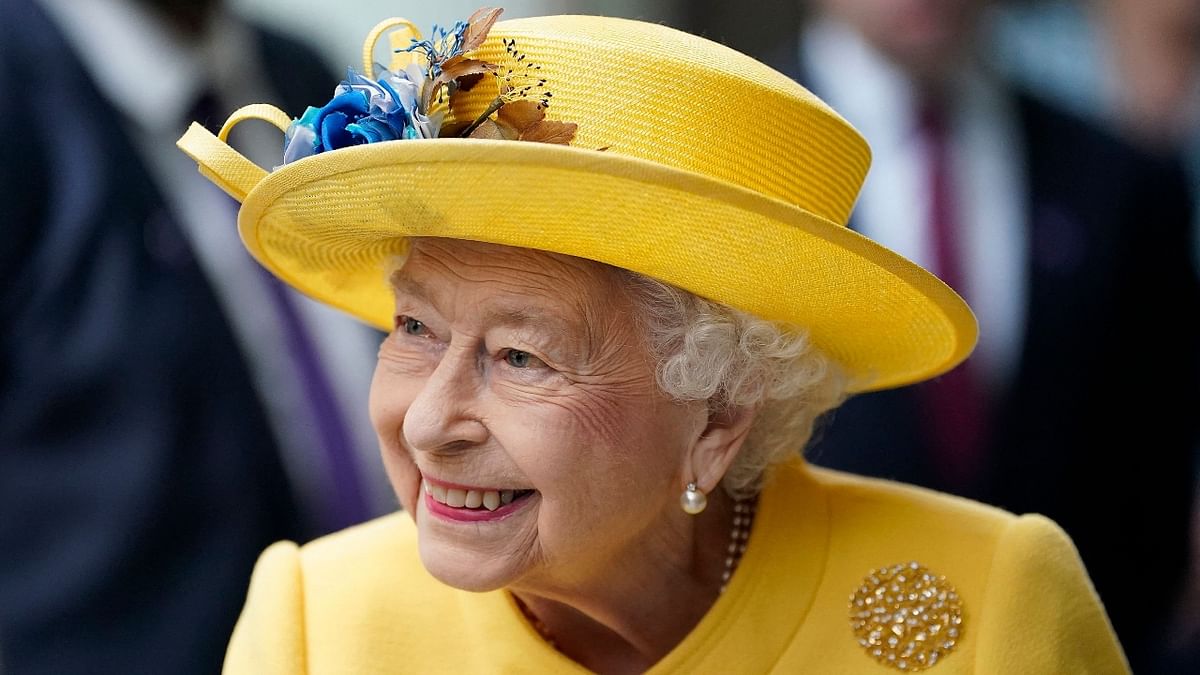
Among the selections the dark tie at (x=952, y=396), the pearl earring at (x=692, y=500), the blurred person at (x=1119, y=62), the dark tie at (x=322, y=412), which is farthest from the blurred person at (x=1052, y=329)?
the pearl earring at (x=692, y=500)

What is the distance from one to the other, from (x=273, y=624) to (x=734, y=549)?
2.66 ft

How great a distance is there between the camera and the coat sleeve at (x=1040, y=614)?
2.34 metres

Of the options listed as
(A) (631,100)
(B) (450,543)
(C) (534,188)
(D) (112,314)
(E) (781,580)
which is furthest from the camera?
(D) (112,314)

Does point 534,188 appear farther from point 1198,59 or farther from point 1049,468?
point 1198,59

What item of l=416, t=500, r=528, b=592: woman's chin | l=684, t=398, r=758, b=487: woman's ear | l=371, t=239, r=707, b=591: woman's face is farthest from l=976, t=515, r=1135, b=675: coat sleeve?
l=416, t=500, r=528, b=592: woman's chin

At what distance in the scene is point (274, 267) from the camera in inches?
100

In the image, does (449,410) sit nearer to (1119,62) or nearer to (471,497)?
(471,497)

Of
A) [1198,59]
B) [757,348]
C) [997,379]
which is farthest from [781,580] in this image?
[1198,59]

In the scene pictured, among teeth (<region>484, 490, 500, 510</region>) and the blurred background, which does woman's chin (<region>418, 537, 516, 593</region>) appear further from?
the blurred background

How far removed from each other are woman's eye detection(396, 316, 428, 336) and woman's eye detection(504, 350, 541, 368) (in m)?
0.17

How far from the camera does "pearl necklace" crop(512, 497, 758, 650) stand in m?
2.49

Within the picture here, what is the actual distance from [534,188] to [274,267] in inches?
31.5

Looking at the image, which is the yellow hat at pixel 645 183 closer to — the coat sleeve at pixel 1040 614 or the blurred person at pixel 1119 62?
the coat sleeve at pixel 1040 614

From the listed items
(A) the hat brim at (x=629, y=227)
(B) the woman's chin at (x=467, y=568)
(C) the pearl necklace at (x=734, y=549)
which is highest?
(A) the hat brim at (x=629, y=227)
